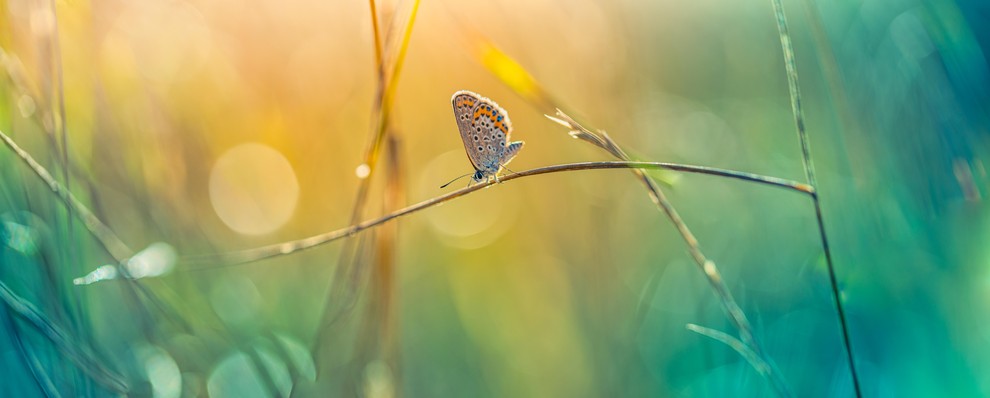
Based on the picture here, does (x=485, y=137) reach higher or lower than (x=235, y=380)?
higher

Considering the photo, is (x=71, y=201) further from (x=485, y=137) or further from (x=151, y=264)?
(x=485, y=137)

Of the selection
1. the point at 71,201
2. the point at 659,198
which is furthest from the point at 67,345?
the point at 659,198

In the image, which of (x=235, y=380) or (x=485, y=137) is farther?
(x=235, y=380)

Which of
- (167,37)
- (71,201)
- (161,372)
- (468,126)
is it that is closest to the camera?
(71,201)

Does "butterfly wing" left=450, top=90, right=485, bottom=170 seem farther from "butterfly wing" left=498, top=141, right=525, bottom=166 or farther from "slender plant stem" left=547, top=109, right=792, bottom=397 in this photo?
"slender plant stem" left=547, top=109, right=792, bottom=397

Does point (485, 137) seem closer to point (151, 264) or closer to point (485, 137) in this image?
Answer: point (485, 137)

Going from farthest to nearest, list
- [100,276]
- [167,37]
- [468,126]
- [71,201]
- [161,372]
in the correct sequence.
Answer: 1. [167,37]
2. [161,372]
3. [468,126]
4. [71,201]
5. [100,276]

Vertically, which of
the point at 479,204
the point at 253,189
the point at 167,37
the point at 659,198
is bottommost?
the point at 659,198

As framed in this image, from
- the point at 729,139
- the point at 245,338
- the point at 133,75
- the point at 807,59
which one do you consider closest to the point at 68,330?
the point at 245,338
